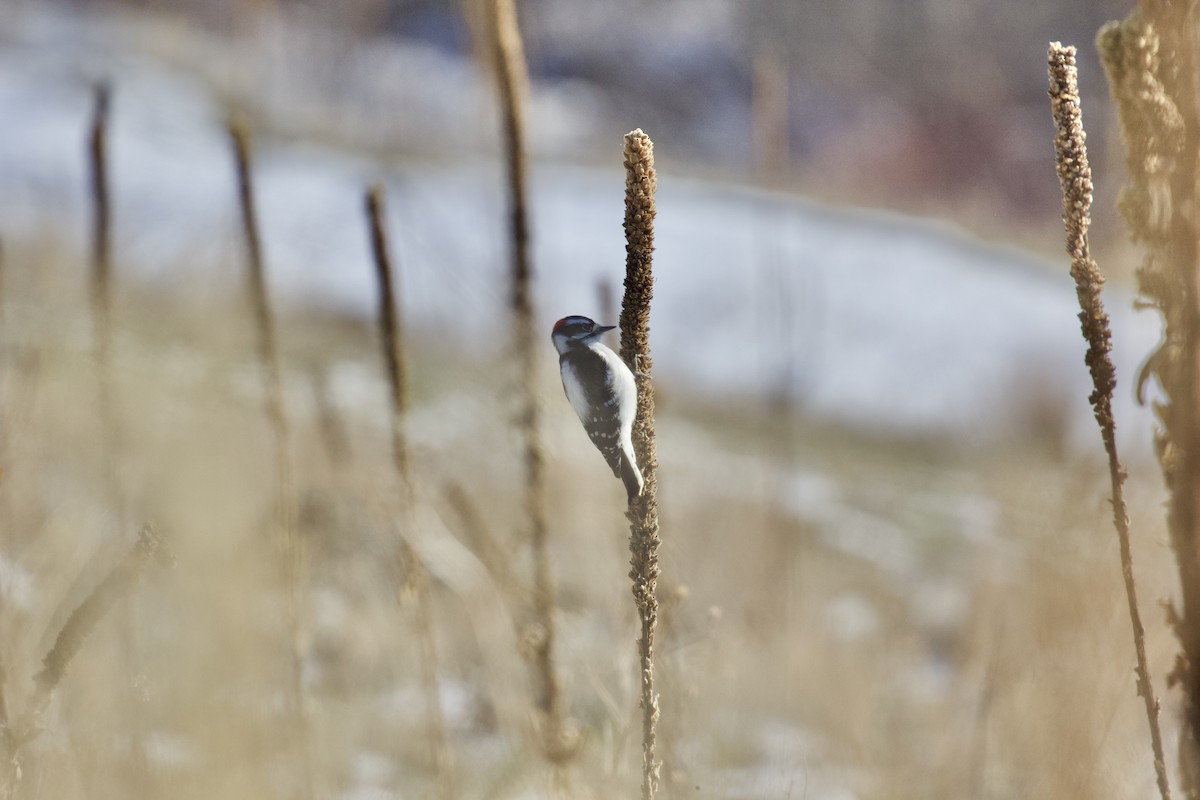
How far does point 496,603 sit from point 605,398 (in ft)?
3.79

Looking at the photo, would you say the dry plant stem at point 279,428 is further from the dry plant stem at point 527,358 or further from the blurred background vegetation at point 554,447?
the dry plant stem at point 527,358

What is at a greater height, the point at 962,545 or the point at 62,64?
the point at 62,64

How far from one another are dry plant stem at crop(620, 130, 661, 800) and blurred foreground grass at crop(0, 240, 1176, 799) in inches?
16.9

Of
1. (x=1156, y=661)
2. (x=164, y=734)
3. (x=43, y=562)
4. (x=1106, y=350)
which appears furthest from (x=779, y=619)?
(x=1106, y=350)

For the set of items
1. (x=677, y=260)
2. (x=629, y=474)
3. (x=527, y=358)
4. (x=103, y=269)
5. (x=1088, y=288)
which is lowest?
(x=629, y=474)

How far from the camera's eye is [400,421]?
1415 mm

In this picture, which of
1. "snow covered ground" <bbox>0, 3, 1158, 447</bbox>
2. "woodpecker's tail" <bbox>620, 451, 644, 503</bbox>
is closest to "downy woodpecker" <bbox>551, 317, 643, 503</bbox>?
"woodpecker's tail" <bbox>620, 451, 644, 503</bbox>

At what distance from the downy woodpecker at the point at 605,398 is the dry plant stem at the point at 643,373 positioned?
56 millimetres

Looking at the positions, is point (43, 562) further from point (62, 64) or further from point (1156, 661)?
point (62, 64)

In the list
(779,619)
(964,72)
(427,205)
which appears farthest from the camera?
(964,72)

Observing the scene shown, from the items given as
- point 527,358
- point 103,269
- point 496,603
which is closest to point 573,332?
point 527,358

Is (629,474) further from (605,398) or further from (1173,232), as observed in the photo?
(1173,232)

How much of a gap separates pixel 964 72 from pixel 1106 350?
1650 cm

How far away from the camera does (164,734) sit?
190 centimetres
